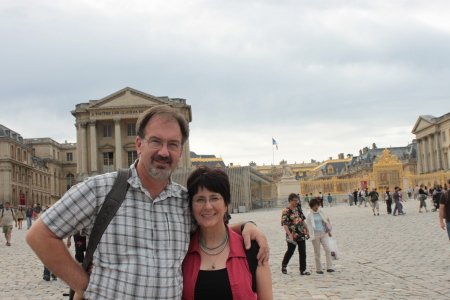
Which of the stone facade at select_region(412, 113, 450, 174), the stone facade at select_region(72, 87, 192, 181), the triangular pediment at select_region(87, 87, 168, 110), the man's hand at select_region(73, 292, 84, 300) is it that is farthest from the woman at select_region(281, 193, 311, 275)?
the stone facade at select_region(412, 113, 450, 174)

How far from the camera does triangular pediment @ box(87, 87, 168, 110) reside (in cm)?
6084

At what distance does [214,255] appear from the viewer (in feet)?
9.79

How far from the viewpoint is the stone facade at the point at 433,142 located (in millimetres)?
71500

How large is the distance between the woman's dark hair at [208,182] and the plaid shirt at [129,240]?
26cm

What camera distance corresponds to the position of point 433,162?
7538 centimetres

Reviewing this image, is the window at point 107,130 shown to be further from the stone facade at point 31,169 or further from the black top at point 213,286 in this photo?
the black top at point 213,286

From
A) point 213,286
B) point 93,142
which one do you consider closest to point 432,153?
point 93,142

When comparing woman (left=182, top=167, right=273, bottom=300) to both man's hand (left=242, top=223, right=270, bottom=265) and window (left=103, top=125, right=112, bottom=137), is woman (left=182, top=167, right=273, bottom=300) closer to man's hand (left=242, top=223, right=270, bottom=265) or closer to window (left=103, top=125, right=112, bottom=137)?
man's hand (left=242, top=223, right=270, bottom=265)

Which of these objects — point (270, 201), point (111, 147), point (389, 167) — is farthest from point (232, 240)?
point (111, 147)

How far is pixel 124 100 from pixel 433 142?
48.9 metres

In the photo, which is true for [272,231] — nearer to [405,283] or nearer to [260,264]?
[405,283]

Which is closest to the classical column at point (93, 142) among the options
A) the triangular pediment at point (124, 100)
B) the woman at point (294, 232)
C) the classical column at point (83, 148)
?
the classical column at point (83, 148)

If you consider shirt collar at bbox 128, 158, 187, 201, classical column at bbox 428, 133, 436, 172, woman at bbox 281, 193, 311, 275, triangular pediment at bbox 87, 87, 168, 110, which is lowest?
woman at bbox 281, 193, 311, 275

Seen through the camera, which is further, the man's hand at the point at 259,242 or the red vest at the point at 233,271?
the man's hand at the point at 259,242
